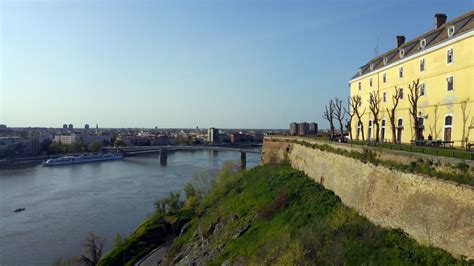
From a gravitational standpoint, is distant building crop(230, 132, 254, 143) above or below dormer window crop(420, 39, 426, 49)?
below

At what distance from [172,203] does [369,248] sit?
18.5 metres

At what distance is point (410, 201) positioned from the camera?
955 centimetres

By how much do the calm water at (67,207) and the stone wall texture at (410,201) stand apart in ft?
46.6

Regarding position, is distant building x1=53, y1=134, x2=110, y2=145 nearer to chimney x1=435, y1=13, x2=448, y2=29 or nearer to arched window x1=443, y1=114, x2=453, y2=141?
chimney x1=435, y1=13, x2=448, y2=29

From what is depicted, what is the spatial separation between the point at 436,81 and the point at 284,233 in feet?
26.3

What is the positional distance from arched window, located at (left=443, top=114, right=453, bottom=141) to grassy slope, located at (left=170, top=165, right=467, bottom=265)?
4.48 meters

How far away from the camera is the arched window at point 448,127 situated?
13.6 m

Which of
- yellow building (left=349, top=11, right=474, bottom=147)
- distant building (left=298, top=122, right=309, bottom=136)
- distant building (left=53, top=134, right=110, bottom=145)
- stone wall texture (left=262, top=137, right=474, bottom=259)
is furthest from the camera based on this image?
distant building (left=53, top=134, right=110, bottom=145)

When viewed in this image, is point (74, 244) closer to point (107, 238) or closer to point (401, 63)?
point (107, 238)

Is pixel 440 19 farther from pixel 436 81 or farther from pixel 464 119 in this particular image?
pixel 464 119

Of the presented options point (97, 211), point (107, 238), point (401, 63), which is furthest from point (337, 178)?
point (97, 211)

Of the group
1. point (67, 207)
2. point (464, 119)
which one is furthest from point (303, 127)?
point (464, 119)

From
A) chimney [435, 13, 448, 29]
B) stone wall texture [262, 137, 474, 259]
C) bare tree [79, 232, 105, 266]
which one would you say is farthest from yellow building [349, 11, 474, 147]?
bare tree [79, 232, 105, 266]

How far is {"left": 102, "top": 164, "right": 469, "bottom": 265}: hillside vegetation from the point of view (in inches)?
366
